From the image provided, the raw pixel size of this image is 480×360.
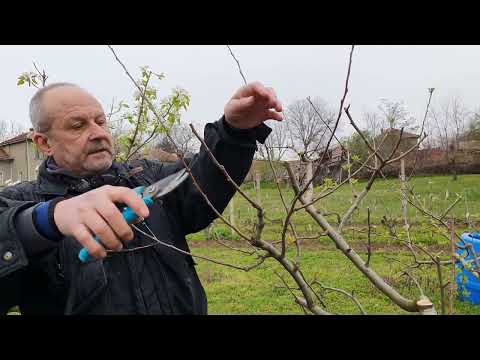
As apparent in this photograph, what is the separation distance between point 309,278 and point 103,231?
6.72m

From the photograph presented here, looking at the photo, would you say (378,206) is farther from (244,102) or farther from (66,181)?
(66,181)

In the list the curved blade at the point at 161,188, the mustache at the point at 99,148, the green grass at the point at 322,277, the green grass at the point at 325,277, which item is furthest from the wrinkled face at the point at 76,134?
the green grass at the point at 325,277

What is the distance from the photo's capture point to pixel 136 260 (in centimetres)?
167

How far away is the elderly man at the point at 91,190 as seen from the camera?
3.87ft

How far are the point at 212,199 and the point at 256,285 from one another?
530 cm

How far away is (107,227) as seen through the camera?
0.91 metres

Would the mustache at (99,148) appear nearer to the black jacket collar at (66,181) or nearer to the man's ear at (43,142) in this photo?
the black jacket collar at (66,181)

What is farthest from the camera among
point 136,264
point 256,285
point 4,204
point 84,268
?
point 256,285

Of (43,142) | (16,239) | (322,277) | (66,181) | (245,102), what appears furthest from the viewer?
(322,277)

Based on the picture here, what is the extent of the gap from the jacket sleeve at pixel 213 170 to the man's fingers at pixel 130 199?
2.98 ft

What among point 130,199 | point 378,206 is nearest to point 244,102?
point 130,199

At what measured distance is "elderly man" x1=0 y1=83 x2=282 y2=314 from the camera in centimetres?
118
